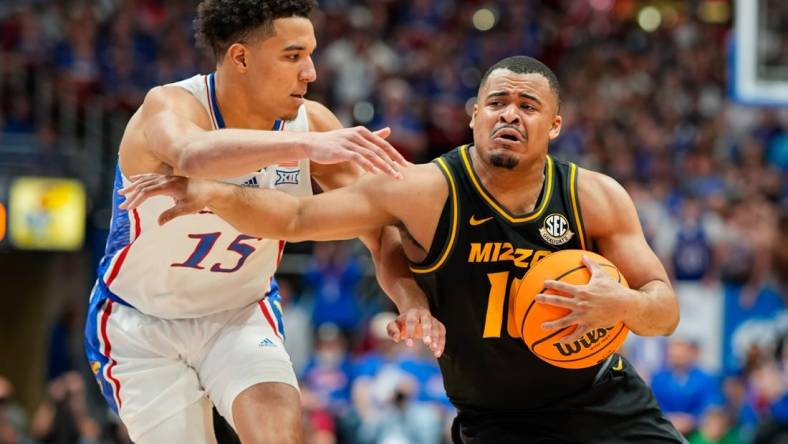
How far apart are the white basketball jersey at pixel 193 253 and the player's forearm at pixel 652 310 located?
63.1 inches

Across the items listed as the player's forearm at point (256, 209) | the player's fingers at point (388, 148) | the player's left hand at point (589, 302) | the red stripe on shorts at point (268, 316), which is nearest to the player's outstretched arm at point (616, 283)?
the player's left hand at point (589, 302)

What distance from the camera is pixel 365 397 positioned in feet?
36.6

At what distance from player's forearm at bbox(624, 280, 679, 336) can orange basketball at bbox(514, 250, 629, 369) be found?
71mm

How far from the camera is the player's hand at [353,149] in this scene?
4.58m

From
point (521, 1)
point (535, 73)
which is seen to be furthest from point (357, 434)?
point (521, 1)

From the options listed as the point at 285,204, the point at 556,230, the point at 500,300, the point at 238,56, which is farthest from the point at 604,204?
the point at 238,56

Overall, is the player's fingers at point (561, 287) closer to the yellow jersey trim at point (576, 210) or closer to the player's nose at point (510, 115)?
the yellow jersey trim at point (576, 210)

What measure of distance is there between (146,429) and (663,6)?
18.2 meters

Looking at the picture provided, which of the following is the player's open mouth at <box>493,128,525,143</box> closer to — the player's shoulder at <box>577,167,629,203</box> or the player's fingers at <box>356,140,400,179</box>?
the player's shoulder at <box>577,167,629,203</box>

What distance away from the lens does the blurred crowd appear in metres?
11.2

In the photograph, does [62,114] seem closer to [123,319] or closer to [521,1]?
[521,1]

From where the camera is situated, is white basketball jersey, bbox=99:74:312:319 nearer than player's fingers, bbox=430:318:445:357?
No

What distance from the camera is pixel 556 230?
5.16 m

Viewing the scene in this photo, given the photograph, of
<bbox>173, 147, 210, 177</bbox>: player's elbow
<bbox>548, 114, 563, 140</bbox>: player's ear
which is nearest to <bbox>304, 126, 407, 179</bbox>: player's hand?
<bbox>173, 147, 210, 177</bbox>: player's elbow
